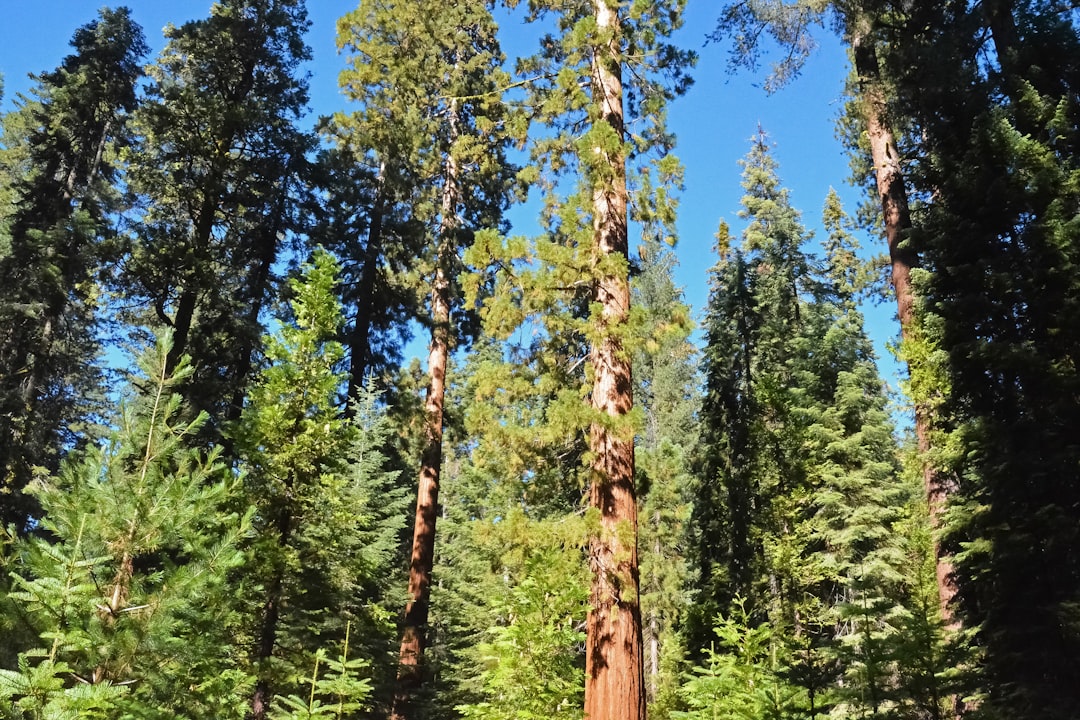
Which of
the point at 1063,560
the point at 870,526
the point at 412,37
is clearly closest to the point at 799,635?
the point at 870,526

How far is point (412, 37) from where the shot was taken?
15.3m

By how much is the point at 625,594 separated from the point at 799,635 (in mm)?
12759

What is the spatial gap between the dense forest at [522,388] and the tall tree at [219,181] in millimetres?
81

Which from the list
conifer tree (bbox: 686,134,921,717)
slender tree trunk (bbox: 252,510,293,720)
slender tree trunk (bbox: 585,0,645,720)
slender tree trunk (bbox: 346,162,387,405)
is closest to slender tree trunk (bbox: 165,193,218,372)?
slender tree trunk (bbox: 346,162,387,405)

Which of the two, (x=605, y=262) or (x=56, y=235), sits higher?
(x=56, y=235)

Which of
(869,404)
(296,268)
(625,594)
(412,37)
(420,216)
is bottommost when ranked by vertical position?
(625,594)

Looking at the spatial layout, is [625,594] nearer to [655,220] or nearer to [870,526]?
[655,220]

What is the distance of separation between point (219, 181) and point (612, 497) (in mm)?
11633

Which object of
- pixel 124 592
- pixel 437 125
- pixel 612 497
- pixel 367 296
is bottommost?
pixel 124 592

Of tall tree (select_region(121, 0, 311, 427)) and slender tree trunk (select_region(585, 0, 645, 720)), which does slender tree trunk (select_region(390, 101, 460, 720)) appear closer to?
tall tree (select_region(121, 0, 311, 427))

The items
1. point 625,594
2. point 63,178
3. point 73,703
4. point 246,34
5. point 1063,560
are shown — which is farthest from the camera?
point 63,178

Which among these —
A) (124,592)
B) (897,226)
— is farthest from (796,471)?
(124,592)

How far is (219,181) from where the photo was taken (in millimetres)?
13180

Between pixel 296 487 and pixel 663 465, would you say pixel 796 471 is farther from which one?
pixel 296 487
